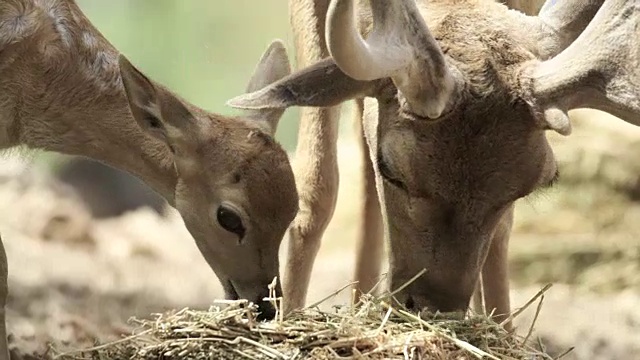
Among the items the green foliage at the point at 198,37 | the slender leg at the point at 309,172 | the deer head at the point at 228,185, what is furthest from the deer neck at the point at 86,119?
the green foliage at the point at 198,37

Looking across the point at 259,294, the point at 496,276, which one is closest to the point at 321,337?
the point at 259,294

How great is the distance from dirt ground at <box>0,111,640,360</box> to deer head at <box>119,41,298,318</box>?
174cm

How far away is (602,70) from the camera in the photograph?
11.6ft

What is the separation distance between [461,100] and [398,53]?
39 cm

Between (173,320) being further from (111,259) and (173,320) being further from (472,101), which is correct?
(111,259)

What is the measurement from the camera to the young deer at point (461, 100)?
3.51 m

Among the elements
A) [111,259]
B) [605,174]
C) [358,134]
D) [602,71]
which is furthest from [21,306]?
[605,174]

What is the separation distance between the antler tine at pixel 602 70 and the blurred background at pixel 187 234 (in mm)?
3350

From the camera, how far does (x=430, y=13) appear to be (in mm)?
4074

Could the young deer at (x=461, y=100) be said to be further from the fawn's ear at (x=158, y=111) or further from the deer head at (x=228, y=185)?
the fawn's ear at (x=158, y=111)

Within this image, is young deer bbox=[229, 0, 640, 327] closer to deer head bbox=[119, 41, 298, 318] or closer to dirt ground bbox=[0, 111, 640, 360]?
deer head bbox=[119, 41, 298, 318]

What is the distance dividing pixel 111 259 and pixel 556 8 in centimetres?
422

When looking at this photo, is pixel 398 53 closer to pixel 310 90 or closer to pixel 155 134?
pixel 310 90

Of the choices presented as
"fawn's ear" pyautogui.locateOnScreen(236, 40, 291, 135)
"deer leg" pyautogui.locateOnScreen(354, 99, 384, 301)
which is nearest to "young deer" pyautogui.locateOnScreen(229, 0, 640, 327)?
"fawn's ear" pyautogui.locateOnScreen(236, 40, 291, 135)
